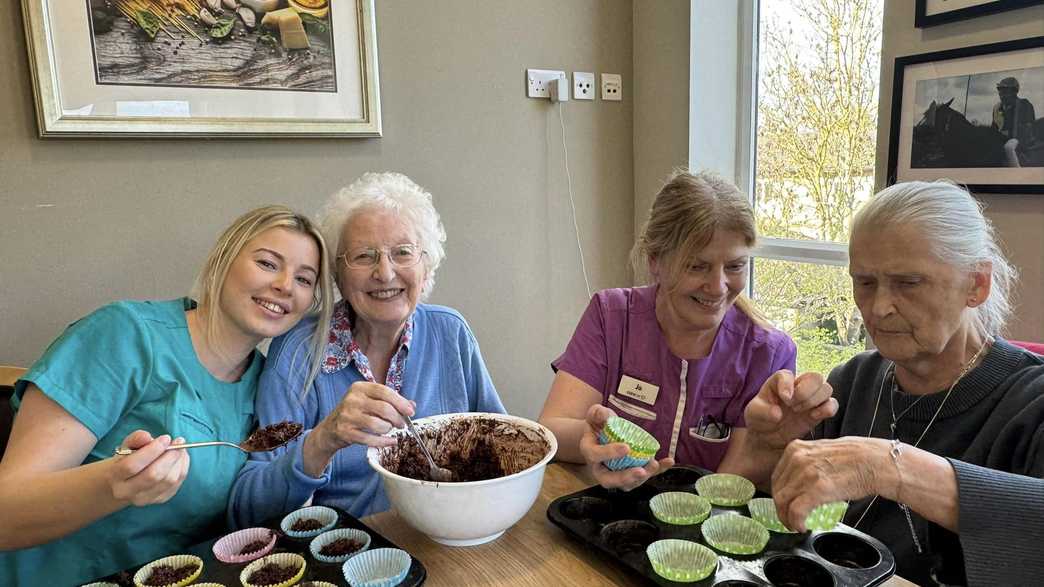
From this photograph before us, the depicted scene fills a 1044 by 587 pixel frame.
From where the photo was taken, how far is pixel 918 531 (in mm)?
1074

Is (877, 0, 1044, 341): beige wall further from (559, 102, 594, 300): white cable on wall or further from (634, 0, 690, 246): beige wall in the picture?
(559, 102, 594, 300): white cable on wall

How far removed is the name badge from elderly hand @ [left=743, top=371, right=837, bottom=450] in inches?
10.9

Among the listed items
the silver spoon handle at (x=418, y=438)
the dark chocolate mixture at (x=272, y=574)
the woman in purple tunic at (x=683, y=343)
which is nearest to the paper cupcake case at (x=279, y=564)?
the dark chocolate mixture at (x=272, y=574)

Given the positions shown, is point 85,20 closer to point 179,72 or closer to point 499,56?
point 179,72

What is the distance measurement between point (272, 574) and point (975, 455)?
1074 millimetres

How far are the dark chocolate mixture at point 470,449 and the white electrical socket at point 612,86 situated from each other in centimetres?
190

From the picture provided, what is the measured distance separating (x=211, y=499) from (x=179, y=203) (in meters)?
1.11

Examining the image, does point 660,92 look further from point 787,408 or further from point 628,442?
point 628,442

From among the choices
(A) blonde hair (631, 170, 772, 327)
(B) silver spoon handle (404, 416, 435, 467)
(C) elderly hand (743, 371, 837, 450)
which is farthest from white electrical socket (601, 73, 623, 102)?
(B) silver spoon handle (404, 416, 435, 467)

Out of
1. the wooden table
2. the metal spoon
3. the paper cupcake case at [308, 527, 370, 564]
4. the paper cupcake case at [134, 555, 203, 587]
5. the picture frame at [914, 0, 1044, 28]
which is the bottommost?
the wooden table

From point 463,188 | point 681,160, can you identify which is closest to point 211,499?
point 463,188

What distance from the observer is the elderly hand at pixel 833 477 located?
0.88 metres

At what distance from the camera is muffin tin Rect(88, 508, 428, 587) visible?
0.87 metres

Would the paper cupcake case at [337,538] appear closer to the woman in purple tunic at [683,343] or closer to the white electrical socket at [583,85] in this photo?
the woman in purple tunic at [683,343]
